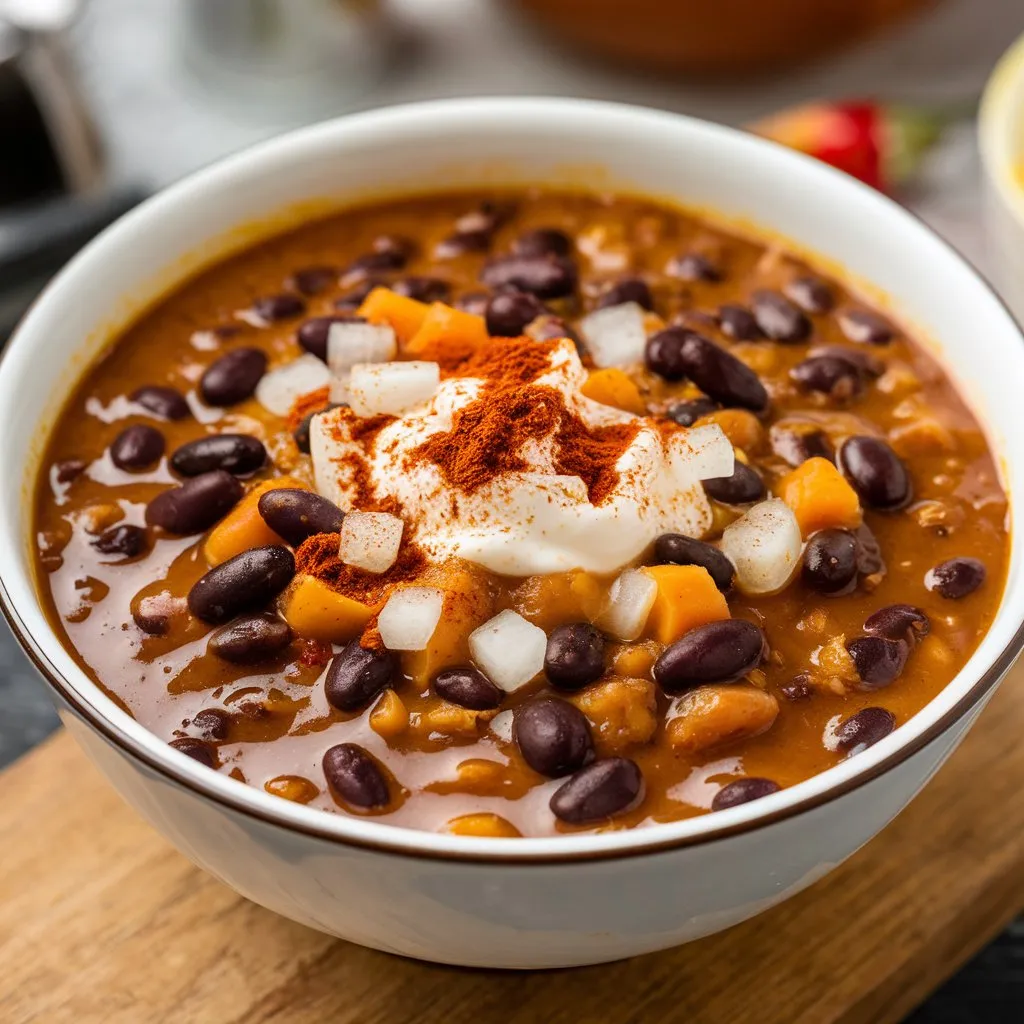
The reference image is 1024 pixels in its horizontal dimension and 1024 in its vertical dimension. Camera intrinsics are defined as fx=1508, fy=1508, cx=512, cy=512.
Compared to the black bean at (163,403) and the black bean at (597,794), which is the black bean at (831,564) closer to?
the black bean at (597,794)

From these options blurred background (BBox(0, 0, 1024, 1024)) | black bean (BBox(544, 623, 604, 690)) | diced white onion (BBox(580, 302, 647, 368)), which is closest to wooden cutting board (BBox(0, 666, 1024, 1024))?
black bean (BBox(544, 623, 604, 690))

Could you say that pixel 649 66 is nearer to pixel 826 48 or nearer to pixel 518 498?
pixel 826 48

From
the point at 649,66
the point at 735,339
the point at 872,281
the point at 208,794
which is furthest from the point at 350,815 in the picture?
the point at 649,66

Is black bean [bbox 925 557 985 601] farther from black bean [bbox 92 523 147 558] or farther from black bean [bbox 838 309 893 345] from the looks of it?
black bean [bbox 92 523 147 558]

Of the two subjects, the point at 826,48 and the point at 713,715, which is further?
the point at 826,48

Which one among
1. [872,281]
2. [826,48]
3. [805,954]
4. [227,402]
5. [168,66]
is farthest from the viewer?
[168,66]
